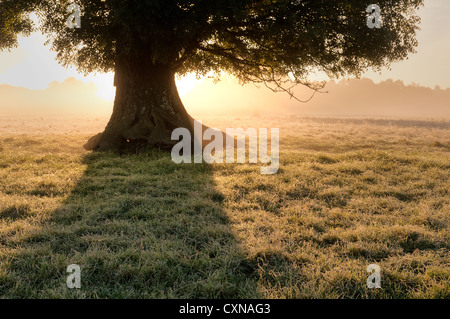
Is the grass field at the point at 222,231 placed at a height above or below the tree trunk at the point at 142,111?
below

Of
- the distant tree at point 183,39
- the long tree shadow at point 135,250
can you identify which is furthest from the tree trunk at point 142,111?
the long tree shadow at point 135,250

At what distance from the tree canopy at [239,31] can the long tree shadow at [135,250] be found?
20.2ft

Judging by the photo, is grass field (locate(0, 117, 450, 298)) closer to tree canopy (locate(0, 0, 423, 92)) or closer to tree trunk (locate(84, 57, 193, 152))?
tree trunk (locate(84, 57, 193, 152))

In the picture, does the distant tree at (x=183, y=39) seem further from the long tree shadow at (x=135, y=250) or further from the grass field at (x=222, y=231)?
the long tree shadow at (x=135, y=250)

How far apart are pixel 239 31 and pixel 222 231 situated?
1026 cm

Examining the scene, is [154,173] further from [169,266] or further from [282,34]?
[282,34]

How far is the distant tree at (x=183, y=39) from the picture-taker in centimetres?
1106

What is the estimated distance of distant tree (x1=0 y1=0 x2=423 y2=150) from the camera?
11.1m

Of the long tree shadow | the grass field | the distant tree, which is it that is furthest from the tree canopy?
the long tree shadow

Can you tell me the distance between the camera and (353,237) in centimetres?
545

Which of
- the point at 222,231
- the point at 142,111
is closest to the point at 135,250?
the point at 222,231

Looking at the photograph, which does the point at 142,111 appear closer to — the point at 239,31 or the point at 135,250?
the point at 239,31

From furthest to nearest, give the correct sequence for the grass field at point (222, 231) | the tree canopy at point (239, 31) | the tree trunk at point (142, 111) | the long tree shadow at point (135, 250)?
1. the tree trunk at point (142, 111)
2. the tree canopy at point (239, 31)
3. the grass field at point (222, 231)
4. the long tree shadow at point (135, 250)
